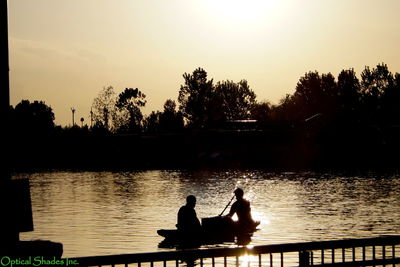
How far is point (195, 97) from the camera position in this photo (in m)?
176

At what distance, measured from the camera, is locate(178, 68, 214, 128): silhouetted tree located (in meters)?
175

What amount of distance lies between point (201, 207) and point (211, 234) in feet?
99.9

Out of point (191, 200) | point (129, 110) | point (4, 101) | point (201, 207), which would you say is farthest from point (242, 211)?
point (129, 110)

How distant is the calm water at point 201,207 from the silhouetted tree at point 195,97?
225 feet

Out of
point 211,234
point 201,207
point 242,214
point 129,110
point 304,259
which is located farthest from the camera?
point 129,110

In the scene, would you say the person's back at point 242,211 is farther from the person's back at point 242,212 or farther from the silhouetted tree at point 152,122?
the silhouetted tree at point 152,122

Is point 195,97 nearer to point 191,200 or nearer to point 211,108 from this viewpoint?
point 211,108

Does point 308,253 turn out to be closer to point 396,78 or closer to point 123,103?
point 123,103

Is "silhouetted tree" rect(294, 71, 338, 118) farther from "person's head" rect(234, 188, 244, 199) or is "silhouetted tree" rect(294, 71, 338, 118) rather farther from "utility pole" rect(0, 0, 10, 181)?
"utility pole" rect(0, 0, 10, 181)

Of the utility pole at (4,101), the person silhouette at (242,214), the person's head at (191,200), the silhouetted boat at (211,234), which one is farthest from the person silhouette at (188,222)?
the utility pole at (4,101)

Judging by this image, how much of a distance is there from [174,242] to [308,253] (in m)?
21.5

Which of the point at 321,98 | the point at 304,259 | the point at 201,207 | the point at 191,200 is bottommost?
the point at 201,207

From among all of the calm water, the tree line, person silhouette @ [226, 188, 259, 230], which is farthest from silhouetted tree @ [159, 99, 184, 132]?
person silhouette @ [226, 188, 259, 230]

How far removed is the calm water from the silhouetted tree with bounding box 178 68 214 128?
225 feet
